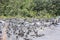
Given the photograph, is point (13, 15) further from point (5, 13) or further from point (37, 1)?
point (37, 1)

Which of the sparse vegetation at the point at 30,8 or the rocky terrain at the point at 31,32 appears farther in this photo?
the sparse vegetation at the point at 30,8

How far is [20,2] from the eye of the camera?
2444cm

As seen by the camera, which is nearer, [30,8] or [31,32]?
[31,32]

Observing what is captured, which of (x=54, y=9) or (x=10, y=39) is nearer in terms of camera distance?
(x=10, y=39)

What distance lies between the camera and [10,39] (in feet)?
28.9

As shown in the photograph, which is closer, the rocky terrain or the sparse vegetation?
the rocky terrain

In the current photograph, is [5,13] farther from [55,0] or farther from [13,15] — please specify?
[55,0]

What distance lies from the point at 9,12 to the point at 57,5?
5.41 meters

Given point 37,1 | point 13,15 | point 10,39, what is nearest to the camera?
point 10,39

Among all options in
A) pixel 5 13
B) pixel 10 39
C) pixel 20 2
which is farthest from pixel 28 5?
pixel 10 39

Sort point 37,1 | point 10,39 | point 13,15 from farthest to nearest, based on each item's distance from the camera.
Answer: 1. point 37,1
2. point 13,15
3. point 10,39

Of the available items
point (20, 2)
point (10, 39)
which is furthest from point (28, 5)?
point (10, 39)

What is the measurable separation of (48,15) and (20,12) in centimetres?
276

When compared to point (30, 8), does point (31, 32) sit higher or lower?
higher
